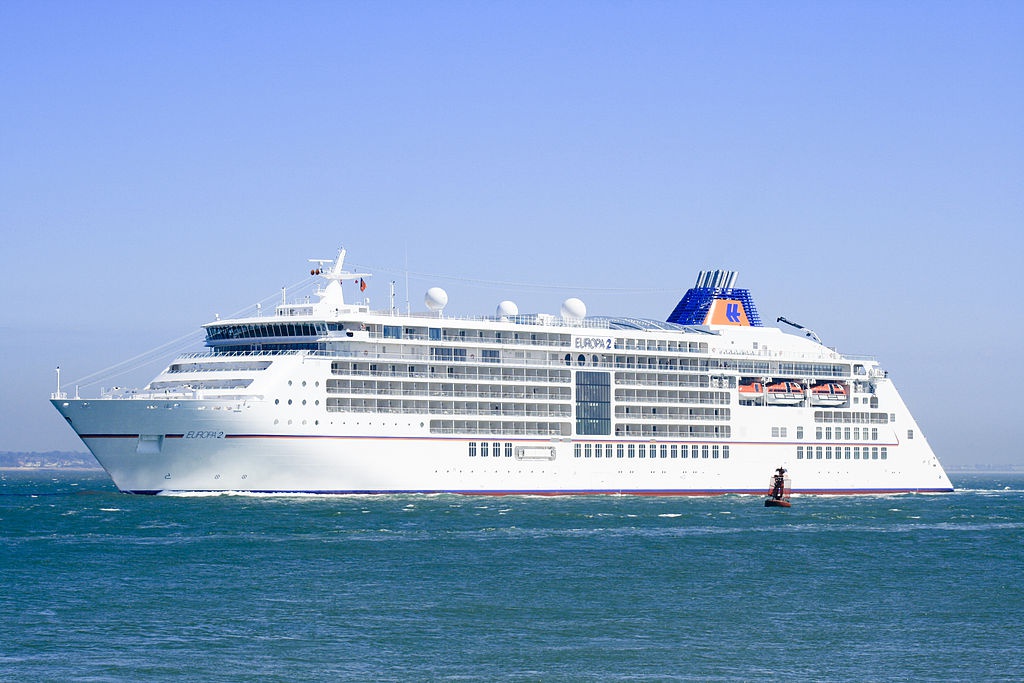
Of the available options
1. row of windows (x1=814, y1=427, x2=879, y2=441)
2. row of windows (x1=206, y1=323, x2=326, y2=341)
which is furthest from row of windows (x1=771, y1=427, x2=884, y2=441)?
row of windows (x1=206, y1=323, x2=326, y2=341)

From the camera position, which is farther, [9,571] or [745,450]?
[745,450]

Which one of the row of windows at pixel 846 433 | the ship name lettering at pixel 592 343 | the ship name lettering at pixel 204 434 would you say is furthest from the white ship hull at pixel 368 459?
the ship name lettering at pixel 592 343

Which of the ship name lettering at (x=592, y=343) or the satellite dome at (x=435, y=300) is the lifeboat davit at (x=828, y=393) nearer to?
the ship name lettering at (x=592, y=343)

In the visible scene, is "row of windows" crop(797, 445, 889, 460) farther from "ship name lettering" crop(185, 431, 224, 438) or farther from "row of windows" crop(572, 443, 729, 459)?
"ship name lettering" crop(185, 431, 224, 438)

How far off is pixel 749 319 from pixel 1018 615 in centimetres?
5674

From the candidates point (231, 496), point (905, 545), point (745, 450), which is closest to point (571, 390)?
point (745, 450)

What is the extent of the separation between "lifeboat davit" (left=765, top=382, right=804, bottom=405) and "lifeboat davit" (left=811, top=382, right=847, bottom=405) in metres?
1.36

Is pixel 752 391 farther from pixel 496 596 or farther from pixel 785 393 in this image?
pixel 496 596

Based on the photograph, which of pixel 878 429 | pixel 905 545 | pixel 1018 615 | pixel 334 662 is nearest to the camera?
pixel 334 662

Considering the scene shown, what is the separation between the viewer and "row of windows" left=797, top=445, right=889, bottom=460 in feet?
295

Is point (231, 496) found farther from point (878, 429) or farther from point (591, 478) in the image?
point (878, 429)

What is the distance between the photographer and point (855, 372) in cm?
9412

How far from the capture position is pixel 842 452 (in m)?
91.6

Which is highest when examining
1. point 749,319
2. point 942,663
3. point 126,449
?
point 749,319
